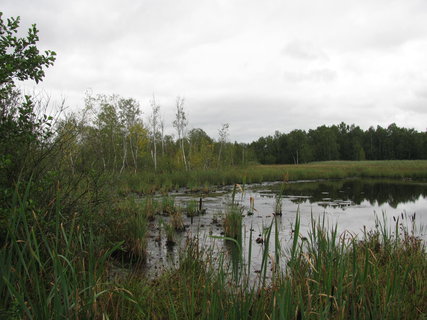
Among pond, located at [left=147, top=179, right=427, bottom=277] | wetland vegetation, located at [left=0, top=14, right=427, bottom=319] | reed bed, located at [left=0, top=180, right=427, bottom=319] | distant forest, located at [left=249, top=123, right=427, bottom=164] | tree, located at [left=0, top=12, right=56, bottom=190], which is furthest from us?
distant forest, located at [left=249, top=123, right=427, bottom=164]

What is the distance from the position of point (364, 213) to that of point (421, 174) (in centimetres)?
2734

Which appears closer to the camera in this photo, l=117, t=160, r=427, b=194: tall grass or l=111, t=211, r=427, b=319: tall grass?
l=111, t=211, r=427, b=319: tall grass

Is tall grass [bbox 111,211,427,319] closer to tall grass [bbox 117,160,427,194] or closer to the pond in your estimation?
the pond

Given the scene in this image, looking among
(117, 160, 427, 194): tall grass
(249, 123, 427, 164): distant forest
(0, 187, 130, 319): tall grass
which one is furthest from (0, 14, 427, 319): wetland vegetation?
(249, 123, 427, 164): distant forest

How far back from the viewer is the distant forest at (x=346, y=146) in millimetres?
97312

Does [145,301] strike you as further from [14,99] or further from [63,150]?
[14,99]

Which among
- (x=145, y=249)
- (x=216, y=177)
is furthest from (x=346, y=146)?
(x=145, y=249)

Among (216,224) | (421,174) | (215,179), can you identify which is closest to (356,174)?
(421,174)

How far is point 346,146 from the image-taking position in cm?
11081

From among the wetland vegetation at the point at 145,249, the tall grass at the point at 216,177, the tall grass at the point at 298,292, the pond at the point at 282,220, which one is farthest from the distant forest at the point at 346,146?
the tall grass at the point at 298,292

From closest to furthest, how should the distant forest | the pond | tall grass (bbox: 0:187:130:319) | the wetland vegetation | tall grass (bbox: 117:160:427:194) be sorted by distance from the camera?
tall grass (bbox: 0:187:130:319) → the wetland vegetation → the pond → tall grass (bbox: 117:160:427:194) → the distant forest

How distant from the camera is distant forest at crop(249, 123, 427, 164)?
319 feet

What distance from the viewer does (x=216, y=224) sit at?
10469 millimetres

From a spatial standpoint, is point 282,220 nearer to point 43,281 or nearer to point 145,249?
point 145,249
